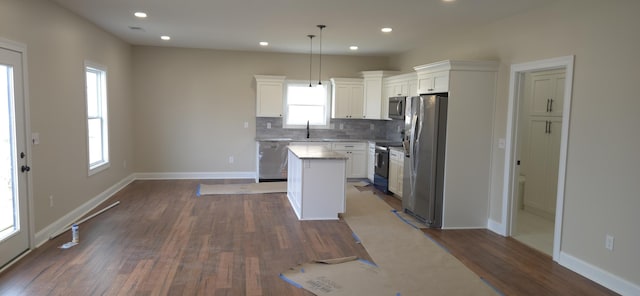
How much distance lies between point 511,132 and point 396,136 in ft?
11.7

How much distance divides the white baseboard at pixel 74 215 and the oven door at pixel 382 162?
4.43 m

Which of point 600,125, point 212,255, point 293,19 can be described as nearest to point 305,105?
point 293,19

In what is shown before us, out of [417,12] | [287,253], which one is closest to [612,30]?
[417,12]

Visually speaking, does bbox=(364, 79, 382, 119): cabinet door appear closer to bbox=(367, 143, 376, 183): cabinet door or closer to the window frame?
bbox=(367, 143, 376, 183): cabinet door

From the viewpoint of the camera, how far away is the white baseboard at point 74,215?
14.0 feet

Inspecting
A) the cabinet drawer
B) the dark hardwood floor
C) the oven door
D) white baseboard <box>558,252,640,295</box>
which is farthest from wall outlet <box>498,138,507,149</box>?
the cabinet drawer

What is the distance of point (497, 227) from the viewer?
16.4 ft

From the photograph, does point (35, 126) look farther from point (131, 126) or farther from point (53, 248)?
point (131, 126)

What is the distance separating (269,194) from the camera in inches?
273

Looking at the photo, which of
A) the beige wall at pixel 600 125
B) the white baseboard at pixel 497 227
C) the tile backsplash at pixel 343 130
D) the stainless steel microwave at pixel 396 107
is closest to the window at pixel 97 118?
the tile backsplash at pixel 343 130

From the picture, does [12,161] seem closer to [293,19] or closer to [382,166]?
[293,19]

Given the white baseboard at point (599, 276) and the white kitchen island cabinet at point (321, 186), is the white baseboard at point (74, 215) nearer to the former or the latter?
the white kitchen island cabinet at point (321, 186)

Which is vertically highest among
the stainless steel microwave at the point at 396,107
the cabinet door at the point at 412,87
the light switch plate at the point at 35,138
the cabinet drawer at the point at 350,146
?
the cabinet door at the point at 412,87

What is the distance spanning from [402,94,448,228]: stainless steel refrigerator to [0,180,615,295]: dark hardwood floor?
37 centimetres
